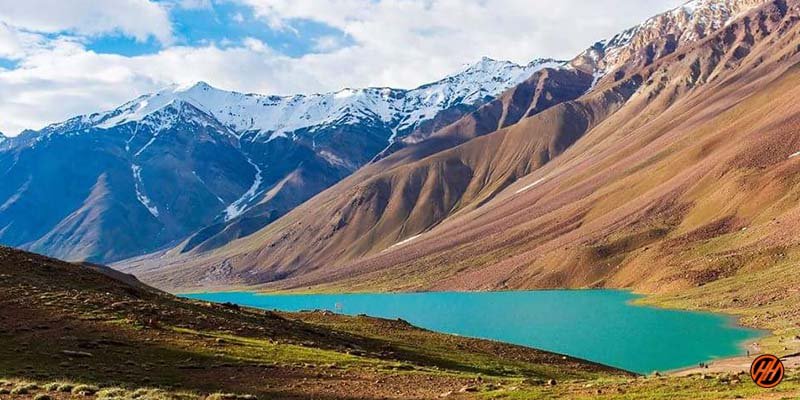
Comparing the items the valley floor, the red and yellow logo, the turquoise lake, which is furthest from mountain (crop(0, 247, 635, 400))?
the turquoise lake

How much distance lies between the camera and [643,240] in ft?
559

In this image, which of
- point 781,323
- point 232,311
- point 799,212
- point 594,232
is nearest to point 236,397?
point 232,311

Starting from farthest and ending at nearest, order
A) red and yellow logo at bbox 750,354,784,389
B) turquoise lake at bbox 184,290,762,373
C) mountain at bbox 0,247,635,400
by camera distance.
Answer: turquoise lake at bbox 184,290,762,373 → mountain at bbox 0,247,635,400 → red and yellow logo at bbox 750,354,784,389

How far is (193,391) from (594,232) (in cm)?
17478

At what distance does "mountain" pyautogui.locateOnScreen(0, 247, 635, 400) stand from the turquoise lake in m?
23.1

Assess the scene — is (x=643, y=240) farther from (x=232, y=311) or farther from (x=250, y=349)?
(x=250, y=349)

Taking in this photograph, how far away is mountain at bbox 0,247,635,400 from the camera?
30.1m

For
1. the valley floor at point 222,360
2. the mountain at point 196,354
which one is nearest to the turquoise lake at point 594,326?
the mountain at point 196,354

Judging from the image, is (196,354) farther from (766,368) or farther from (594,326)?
(594,326)

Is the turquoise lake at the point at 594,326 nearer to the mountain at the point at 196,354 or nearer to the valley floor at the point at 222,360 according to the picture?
the mountain at the point at 196,354

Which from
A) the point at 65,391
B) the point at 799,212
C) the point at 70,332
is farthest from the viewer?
the point at 799,212

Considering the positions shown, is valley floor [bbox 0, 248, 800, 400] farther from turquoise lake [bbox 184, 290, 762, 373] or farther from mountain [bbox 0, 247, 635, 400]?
turquoise lake [bbox 184, 290, 762, 373]

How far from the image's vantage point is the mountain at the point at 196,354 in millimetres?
30125

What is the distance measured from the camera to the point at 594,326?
336ft
